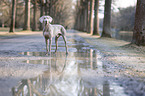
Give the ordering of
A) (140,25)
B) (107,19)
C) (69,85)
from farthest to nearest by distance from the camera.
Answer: (107,19), (140,25), (69,85)

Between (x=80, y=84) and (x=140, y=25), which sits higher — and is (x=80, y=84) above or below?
below

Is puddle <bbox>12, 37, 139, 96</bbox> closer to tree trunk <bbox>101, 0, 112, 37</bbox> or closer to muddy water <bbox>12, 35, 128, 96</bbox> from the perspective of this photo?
muddy water <bbox>12, 35, 128, 96</bbox>

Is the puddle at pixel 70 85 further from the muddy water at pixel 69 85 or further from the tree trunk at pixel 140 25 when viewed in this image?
the tree trunk at pixel 140 25

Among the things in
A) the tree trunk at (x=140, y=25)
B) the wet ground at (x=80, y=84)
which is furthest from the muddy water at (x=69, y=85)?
the tree trunk at (x=140, y=25)

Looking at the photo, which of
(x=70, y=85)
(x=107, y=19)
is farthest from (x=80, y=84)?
(x=107, y=19)

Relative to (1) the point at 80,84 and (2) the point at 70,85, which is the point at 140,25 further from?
(2) the point at 70,85

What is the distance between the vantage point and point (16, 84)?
4660 millimetres

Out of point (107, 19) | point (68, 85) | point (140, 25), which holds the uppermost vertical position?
point (107, 19)

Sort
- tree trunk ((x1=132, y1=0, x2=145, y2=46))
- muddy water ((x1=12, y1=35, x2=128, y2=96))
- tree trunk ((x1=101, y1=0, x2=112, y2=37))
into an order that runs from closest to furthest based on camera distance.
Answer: muddy water ((x1=12, y1=35, x2=128, y2=96)), tree trunk ((x1=132, y1=0, x2=145, y2=46)), tree trunk ((x1=101, y1=0, x2=112, y2=37))

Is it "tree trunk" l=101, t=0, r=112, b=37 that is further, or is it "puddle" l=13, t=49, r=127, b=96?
"tree trunk" l=101, t=0, r=112, b=37

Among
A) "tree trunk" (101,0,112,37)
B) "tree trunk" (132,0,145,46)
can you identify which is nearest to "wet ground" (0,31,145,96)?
"tree trunk" (132,0,145,46)

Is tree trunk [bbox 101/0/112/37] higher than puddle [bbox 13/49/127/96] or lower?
higher

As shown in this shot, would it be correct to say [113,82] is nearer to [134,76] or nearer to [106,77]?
[106,77]

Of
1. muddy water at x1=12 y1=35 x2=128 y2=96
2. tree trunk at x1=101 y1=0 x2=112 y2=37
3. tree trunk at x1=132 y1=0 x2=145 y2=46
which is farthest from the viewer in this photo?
tree trunk at x1=101 y1=0 x2=112 y2=37
